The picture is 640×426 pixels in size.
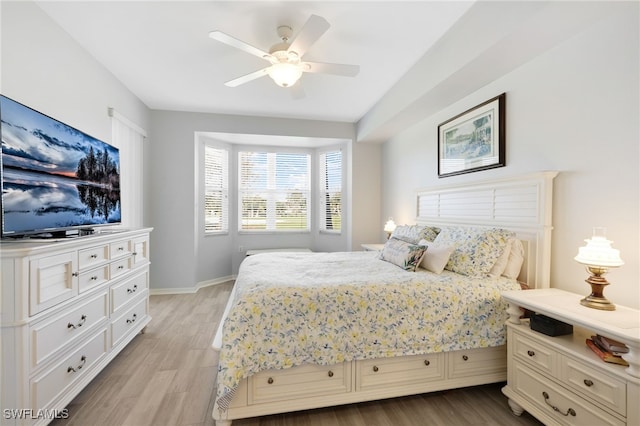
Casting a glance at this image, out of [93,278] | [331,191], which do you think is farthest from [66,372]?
[331,191]

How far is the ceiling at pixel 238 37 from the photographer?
2.03 metres

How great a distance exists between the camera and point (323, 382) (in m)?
1.75

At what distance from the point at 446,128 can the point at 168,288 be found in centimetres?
436

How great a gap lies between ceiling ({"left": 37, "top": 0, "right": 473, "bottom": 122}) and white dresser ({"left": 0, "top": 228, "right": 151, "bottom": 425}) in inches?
66.7

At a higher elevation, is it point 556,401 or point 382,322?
point 382,322

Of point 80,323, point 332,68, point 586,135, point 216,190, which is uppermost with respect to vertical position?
point 332,68

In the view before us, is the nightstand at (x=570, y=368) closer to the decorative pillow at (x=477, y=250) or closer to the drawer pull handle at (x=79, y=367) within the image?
the decorative pillow at (x=477, y=250)

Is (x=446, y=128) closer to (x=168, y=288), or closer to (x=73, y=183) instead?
(x=73, y=183)

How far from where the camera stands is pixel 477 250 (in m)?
2.16

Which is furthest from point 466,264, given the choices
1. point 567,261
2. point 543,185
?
point 543,185

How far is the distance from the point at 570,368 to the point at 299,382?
1486 millimetres

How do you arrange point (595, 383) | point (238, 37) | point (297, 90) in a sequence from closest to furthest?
point (595, 383)
point (238, 37)
point (297, 90)

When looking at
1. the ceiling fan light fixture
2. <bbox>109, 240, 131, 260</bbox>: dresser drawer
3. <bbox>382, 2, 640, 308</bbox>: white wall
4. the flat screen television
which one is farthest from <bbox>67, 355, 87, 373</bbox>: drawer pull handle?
<bbox>382, 2, 640, 308</bbox>: white wall

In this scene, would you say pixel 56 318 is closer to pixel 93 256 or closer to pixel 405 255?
pixel 93 256
